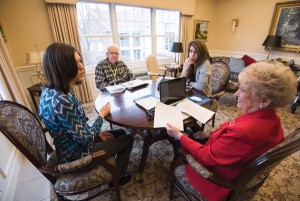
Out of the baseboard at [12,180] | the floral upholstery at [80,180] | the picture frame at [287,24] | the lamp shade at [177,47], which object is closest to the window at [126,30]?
the lamp shade at [177,47]

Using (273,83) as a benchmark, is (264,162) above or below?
below

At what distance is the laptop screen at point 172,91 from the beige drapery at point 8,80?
187 centimetres

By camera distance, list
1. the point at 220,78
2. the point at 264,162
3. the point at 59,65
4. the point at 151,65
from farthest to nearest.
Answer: the point at 151,65
the point at 220,78
the point at 59,65
the point at 264,162

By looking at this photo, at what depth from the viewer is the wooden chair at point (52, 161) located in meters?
0.83

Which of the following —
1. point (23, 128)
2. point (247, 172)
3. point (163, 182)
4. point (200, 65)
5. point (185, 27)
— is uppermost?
point (185, 27)

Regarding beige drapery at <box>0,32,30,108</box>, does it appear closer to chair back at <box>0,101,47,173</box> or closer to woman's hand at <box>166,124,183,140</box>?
chair back at <box>0,101,47,173</box>

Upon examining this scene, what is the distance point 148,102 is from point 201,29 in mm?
4338

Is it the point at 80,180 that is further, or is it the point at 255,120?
the point at 80,180

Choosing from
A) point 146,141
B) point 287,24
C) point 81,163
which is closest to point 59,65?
point 81,163

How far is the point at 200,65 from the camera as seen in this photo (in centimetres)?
182

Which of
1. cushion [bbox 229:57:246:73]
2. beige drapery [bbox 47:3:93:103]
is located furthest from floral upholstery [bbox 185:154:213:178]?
cushion [bbox 229:57:246:73]

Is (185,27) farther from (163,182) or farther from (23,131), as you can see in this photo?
(23,131)

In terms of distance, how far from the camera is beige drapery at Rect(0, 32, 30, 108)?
1754 mm

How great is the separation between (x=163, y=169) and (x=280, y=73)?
1356 millimetres
